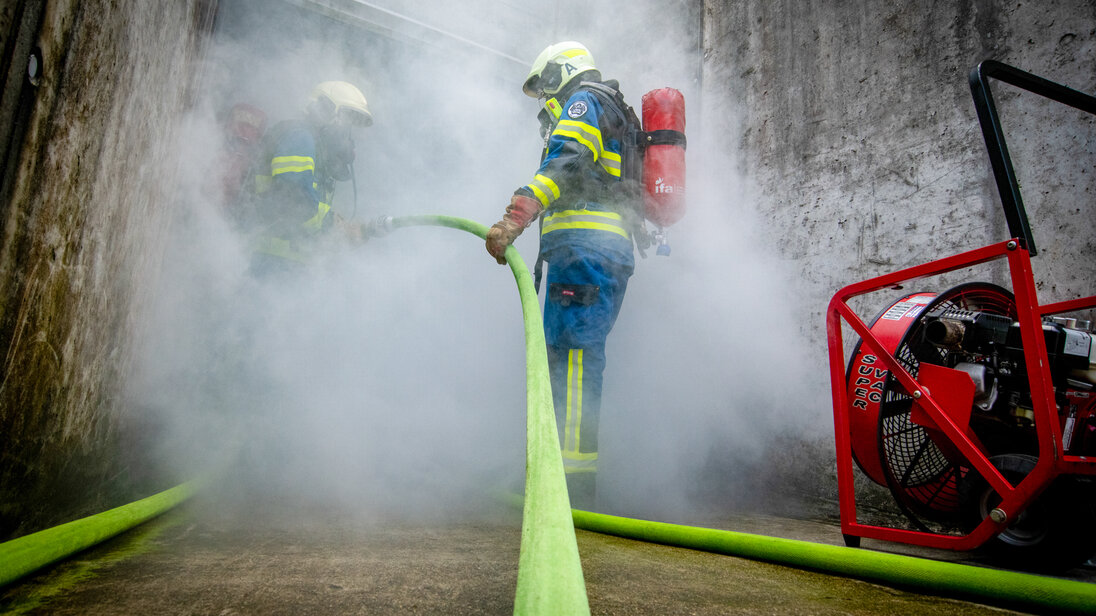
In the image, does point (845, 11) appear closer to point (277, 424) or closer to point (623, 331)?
point (623, 331)

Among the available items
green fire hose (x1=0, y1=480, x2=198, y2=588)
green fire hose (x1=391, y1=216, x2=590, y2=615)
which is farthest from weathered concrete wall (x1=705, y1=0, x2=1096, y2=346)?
green fire hose (x1=0, y1=480, x2=198, y2=588)

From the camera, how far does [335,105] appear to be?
12.5 ft

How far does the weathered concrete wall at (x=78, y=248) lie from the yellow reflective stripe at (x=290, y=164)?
89cm

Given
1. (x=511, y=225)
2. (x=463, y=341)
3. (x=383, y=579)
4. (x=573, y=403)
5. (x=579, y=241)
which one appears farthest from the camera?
(x=463, y=341)

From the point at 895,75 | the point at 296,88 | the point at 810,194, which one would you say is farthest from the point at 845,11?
the point at 296,88

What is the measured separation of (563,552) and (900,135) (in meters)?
2.61

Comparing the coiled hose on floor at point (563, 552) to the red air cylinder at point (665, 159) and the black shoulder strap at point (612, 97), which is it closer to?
the red air cylinder at point (665, 159)

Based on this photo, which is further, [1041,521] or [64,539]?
[1041,521]

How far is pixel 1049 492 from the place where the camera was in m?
1.47

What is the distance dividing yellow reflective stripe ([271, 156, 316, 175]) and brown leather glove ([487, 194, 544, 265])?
166 centimetres

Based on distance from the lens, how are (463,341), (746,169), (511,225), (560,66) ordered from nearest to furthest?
1. (511,225)
2. (560,66)
3. (746,169)
4. (463,341)

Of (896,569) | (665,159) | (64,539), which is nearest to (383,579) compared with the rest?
(64,539)

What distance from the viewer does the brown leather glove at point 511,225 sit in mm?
2367

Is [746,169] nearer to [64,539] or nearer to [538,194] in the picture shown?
[538,194]
